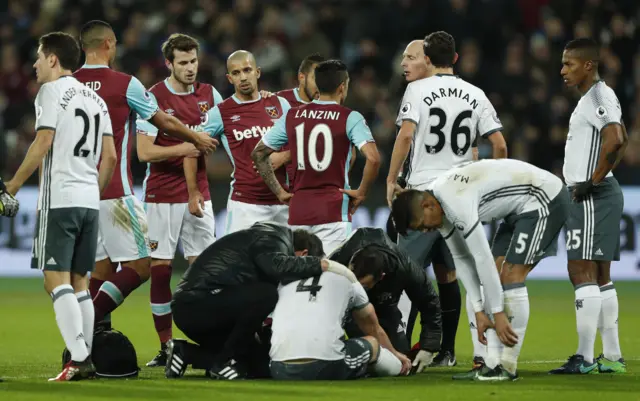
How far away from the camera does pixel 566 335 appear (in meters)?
10.9

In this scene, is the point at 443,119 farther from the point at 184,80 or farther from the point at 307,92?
the point at 184,80

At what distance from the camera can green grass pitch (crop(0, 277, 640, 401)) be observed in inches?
273

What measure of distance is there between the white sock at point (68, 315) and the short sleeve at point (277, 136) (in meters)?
2.36

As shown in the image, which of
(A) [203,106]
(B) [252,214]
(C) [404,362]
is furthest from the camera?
(A) [203,106]

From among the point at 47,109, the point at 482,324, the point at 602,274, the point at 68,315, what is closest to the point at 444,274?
the point at 602,274

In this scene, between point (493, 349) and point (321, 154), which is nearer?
point (493, 349)

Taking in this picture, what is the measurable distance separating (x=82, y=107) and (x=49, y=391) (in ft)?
6.17

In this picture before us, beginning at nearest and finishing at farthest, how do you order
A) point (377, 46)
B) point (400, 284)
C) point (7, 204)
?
1. point (7, 204)
2. point (400, 284)
3. point (377, 46)

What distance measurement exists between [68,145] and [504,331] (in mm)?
3059

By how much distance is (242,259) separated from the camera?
785 cm

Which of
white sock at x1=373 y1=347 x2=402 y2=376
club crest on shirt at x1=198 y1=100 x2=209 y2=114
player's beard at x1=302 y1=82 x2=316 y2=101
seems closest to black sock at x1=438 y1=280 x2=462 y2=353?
white sock at x1=373 y1=347 x2=402 y2=376

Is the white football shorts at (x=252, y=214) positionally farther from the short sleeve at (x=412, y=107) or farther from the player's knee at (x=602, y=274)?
the player's knee at (x=602, y=274)

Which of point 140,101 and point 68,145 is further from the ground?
point 140,101

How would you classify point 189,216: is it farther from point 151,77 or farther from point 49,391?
point 151,77
